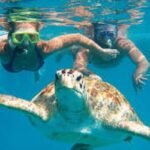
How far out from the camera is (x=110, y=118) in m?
7.05

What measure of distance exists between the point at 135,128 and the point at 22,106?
2.14 metres

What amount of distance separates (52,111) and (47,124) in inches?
12.6

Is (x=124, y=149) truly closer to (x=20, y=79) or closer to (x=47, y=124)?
(x=20, y=79)

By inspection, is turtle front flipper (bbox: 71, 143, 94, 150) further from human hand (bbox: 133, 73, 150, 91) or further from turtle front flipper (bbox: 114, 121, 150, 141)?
human hand (bbox: 133, 73, 150, 91)

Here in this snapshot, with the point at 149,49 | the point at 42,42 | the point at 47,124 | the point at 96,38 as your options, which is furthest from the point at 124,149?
the point at 47,124

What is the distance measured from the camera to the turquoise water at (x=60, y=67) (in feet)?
41.4

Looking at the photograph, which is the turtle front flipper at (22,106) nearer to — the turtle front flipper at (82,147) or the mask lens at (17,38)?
the turtle front flipper at (82,147)

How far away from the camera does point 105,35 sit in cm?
1399

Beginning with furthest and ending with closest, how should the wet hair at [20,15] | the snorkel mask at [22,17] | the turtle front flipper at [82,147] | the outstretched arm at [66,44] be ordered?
the wet hair at [20,15] → the snorkel mask at [22,17] → the outstretched arm at [66,44] → the turtle front flipper at [82,147]

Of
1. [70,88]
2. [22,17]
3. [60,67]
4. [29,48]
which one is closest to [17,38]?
[29,48]

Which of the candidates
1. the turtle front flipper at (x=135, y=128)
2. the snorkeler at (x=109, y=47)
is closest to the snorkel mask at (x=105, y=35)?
the snorkeler at (x=109, y=47)

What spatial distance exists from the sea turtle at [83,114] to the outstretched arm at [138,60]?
228cm

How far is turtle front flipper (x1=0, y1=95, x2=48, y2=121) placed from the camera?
6.61 meters

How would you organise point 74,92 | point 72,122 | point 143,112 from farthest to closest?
point 143,112, point 72,122, point 74,92
